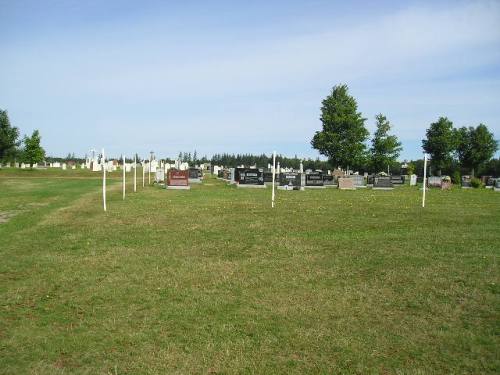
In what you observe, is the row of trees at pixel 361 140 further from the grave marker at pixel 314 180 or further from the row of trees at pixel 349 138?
the grave marker at pixel 314 180

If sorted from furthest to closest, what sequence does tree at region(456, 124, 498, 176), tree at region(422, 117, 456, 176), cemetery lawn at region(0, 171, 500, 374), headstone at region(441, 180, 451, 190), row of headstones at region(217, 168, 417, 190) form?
tree at region(456, 124, 498, 176) → tree at region(422, 117, 456, 176) → headstone at region(441, 180, 451, 190) → row of headstones at region(217, 168, 417, 190) → cemetery lawn at region(0, 171, 500, 374)

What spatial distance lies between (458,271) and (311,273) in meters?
2.54

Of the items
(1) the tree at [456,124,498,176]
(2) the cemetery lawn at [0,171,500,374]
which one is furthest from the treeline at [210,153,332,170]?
(2) the cemetery lawn at [0,171,500,374]

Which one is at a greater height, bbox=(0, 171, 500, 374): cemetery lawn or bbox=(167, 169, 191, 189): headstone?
bbox=(167, 169, 191, 189): headstone

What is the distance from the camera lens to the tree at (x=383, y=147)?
197 feet

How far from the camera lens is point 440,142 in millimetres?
60188

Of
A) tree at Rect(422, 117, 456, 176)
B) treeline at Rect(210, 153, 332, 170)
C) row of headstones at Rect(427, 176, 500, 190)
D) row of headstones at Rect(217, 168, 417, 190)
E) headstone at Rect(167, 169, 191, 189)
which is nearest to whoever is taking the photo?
headstone at Rect(167, 169, 191, 189)

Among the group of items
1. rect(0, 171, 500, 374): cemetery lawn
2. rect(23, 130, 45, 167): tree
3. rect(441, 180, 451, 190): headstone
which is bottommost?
rect(0, 171, 500, 374): cemetery lawn

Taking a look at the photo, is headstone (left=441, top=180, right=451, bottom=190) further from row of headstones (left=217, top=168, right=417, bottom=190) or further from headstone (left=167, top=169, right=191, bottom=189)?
headstone (left=167, top=169, right=191, bottom=189)

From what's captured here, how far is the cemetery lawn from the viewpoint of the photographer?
4773 mm

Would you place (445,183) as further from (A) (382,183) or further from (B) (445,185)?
(A) (382,183)

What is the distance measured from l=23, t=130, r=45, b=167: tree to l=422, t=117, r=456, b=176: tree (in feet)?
191

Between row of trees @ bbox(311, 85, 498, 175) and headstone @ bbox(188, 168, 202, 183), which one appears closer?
headstone @ bbox(188, 168, 202, 183)

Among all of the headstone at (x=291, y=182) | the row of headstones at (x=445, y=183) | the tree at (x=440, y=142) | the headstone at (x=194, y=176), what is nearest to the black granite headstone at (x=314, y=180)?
the headstone at (x=291, y=182)
